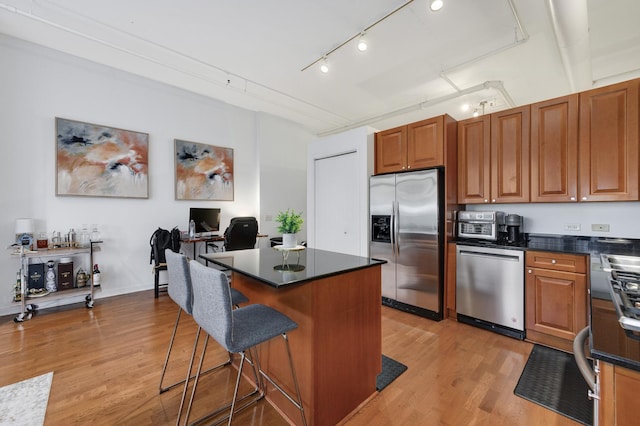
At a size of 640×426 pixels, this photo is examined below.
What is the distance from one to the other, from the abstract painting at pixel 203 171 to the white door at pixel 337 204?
6.27 feet

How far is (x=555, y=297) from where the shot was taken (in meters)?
2.49

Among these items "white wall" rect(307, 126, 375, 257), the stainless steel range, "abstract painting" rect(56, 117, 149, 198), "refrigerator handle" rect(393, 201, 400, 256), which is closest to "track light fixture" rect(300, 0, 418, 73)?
"white wall" rect(307, 126, 375, 257)

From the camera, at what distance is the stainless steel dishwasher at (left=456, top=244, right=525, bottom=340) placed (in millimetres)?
2697

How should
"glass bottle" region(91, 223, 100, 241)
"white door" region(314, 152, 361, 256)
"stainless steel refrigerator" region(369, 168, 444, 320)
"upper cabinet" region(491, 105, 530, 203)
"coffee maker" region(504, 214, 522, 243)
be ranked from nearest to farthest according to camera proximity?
"upper cabinet" region(491, 105, 530, 203) → "coffee maker" region(504, 214, 522, 243) → "stainless steel refrigerator" region(369, 168, 444, 320) → "glass bottle" region(91, 223, 100, 241) → "white door" region(314, 152, 361, 256)

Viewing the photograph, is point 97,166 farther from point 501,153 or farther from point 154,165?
point 501,153

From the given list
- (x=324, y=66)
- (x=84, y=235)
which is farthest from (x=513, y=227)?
(x=84, y=235)

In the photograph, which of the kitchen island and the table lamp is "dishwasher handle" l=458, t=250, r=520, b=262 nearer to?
the kitchen island

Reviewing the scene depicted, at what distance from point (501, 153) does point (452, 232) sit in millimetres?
1055

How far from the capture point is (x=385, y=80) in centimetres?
415

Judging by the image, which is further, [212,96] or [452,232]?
[212,96]

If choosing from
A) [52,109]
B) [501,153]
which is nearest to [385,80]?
[501,153]

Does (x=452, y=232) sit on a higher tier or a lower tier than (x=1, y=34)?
lower

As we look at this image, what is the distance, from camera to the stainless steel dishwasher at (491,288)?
2.70 meters

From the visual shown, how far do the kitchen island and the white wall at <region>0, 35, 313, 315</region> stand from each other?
10.3 feet
